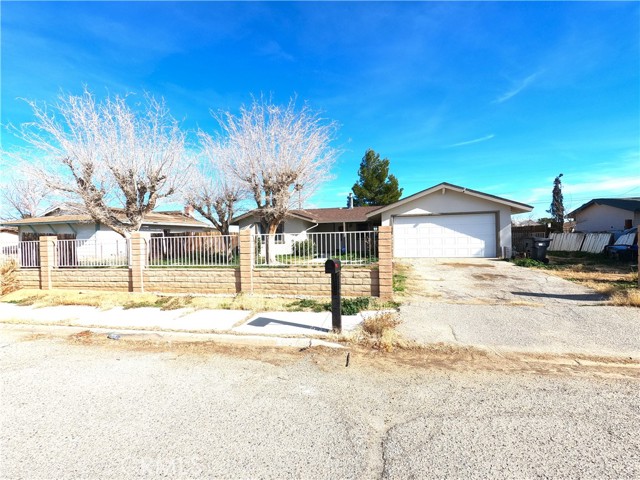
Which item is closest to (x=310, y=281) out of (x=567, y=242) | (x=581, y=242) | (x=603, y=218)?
(x=581, y=242)

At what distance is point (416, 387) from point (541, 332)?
311cm

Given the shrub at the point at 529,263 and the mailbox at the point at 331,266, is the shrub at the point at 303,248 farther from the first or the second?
the shrub at the point at 529,263

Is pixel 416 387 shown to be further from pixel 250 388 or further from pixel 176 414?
pixel 176 414

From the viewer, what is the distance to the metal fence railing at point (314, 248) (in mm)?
8266

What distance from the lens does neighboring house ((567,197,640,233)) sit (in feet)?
68.8

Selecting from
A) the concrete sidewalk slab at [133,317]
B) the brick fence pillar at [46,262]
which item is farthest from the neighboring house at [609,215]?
the brick fence pillar at [46,262]

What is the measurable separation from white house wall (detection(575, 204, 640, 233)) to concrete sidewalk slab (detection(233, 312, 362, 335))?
24213 mm

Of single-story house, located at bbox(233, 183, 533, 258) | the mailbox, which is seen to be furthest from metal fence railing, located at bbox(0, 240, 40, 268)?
the mailbox

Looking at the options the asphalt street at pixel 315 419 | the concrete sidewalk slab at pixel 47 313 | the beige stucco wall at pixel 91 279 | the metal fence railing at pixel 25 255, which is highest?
the metal fence railing at pixel 25 255

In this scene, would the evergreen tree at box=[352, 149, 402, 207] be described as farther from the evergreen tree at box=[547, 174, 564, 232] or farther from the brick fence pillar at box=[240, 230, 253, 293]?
the brick fence pillar at box=[240, 230, 253, 293]

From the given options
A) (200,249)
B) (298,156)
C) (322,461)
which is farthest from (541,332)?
(298,156)

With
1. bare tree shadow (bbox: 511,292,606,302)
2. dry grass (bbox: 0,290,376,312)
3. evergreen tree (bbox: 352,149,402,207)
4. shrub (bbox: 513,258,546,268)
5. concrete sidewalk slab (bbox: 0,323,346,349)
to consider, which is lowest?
concrete sidewalk slab (bbox: 0,323,346,349)

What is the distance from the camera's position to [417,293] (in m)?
8.69

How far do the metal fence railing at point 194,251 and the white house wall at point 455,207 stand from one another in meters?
11.5
